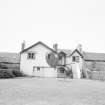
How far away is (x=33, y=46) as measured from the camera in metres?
41.6

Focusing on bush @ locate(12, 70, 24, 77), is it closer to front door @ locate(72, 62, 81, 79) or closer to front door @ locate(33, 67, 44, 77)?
front door @ locate(33, 67, 44, 77)

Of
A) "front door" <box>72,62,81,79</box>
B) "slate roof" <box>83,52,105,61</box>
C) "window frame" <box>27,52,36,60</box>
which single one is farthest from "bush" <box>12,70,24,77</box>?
"slate roof" <box>83,52,105,61</box>

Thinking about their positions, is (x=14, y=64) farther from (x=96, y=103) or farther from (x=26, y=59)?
(x=96, y=103)

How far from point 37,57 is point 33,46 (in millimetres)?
3028

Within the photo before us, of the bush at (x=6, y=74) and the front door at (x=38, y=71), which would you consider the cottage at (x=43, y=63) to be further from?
the bush at (x=6, y=74)

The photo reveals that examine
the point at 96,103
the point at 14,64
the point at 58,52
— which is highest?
the point at 58,52

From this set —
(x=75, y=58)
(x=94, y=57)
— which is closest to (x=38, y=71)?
(x=75, y=58)

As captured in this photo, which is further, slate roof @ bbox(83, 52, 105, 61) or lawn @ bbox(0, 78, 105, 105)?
slate roof @ bbox(83, 52, 105, 61)

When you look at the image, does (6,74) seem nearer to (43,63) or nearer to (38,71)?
(38,71)

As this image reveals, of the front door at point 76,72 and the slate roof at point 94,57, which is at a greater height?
the slate roof at point 94,57

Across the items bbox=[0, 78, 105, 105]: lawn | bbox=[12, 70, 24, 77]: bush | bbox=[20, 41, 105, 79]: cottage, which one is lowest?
bbox=[0, 78, 105, 105]: lawn

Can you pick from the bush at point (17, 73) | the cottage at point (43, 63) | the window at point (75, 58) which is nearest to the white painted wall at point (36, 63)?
the cottage at point (43, 63)

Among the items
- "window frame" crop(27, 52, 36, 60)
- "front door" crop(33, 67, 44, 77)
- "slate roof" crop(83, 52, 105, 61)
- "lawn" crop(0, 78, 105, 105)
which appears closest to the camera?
"lawn" crop(0, 78, 105, 105)

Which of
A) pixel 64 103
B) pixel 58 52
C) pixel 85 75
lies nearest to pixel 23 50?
pixel 58 52
